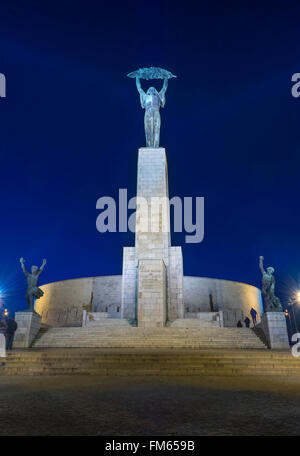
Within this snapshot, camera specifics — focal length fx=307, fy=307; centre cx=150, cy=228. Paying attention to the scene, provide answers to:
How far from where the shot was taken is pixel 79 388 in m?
5.33

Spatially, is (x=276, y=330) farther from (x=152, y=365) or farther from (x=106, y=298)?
(x=106, y=298)

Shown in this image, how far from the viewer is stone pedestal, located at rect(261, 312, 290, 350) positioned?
1300 centimetres

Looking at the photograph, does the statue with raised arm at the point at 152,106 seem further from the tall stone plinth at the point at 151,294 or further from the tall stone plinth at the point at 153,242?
the tall stone plinth at the point at 151,294

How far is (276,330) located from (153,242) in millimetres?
9952

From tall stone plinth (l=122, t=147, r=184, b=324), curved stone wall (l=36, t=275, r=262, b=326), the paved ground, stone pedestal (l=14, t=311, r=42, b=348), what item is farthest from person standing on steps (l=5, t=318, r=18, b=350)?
curved stone wall (l=36, t=275, r=262, b=326)

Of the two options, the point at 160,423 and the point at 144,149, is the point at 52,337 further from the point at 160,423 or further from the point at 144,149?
the point at 144,149

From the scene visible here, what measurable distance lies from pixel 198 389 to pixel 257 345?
914cm

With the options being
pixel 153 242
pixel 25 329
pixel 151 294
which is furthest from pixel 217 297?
pixel 25 329

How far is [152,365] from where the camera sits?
7664mm

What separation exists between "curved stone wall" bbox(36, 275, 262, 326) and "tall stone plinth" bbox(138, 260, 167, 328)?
11327mm

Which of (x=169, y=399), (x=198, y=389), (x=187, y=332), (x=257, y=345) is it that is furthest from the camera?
(x=187, y=332)

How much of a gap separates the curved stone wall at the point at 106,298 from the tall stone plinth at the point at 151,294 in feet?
37.2

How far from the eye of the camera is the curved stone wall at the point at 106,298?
28672 mm

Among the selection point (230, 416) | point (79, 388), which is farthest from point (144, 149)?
point (230, 416)
